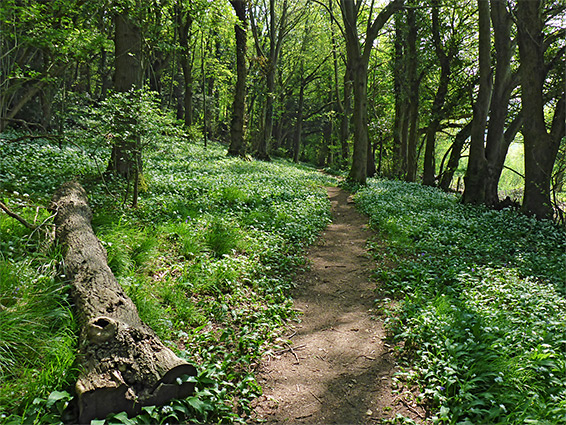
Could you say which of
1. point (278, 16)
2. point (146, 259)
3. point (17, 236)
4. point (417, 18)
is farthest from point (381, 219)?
point (278, 16)

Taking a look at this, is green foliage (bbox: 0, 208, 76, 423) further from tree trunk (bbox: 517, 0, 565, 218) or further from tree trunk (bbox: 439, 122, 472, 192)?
tree trunk (bbox: 439, 122, 472, 192)

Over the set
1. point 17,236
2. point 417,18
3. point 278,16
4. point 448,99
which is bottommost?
point 17,236

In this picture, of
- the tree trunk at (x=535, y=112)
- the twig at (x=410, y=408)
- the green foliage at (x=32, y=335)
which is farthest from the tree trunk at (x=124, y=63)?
the tree trunk at (x=535, y=112)

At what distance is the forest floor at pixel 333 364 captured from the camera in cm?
309

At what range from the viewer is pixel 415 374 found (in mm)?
3346

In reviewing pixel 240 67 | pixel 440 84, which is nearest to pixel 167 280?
pixel 240 67

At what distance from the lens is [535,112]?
918 cm

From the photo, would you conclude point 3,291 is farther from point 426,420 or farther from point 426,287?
point 426,287

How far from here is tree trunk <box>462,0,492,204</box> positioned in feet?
37.0

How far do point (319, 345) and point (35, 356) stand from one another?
115 inches

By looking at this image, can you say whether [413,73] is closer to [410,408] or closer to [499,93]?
[499,93]

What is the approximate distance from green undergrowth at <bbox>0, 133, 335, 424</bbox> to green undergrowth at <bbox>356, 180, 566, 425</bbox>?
1717 mm

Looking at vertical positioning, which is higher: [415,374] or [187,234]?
[187,234]

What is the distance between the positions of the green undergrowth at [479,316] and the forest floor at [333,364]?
27 centimetres
